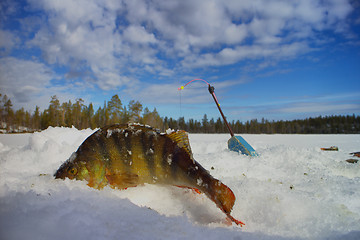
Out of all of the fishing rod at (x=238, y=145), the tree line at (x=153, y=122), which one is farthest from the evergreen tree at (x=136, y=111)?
the fishing rod at (x=238, y=145)

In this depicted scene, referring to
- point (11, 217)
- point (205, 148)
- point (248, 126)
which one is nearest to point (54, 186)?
point (11, 217)

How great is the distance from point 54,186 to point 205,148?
539 centimetres

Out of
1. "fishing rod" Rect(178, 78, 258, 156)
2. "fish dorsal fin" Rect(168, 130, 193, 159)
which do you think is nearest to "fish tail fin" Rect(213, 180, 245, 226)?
"fish dorsal fin" Rect(168, 130, 193, 159)

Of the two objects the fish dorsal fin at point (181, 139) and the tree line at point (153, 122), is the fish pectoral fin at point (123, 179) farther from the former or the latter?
the tree line at point (153, 122)

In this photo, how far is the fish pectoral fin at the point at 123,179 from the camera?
2133 millimetres

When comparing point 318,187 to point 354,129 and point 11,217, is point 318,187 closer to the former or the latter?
point 11,217

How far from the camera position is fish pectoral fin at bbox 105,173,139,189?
2.13m

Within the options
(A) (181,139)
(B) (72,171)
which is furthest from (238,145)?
(B) (72,171)

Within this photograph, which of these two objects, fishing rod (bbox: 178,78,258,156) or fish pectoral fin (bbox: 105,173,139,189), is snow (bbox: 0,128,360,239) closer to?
fish pectoral fin (bbox: 105,173,139,189)

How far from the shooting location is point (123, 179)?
2154 millimetres

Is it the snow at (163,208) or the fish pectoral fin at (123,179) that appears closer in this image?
the snow at (163,208)

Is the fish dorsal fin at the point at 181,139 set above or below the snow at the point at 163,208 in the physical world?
above

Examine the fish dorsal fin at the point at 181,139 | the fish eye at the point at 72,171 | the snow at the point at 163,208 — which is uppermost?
the fish dorsal fin at the point at 181,139

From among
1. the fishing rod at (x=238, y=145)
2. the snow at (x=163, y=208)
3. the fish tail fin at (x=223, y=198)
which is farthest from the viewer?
the fishing rod at (x=238, y=145)
